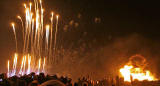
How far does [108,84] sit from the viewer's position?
8562 mm

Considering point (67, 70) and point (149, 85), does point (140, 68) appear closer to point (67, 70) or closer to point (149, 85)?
point (67, 70)

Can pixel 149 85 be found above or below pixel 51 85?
below

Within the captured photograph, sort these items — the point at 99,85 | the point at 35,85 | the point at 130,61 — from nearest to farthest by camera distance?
the point at 35,85 → the point at 99,85 → the point at 130,61

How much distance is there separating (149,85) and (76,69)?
137 feet

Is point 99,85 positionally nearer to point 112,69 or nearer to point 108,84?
point 108,84

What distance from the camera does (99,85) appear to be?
27.6 feet

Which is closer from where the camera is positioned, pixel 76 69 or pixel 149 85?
pixel 149 85

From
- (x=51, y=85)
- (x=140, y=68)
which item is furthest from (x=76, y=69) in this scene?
(x=51, y=85)

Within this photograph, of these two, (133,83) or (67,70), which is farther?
(67,70)

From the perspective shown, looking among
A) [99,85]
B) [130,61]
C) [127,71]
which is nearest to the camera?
[99,85]

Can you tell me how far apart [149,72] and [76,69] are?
21.5 meters

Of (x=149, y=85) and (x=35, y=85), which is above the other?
(x=35, y=85)

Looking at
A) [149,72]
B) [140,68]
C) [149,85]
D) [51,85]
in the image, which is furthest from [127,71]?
[51,85]

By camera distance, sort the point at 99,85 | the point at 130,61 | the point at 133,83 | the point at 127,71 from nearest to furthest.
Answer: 1. the point at 99,85
2. the point at 133,83
3. the point at 127,71
4. the point at 130,61
